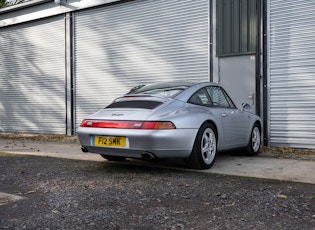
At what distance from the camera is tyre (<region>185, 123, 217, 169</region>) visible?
5379 mm

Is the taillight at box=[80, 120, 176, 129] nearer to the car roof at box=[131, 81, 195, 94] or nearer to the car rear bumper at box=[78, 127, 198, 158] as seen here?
the car rear bumper at box=[78, 127, 198, 158]

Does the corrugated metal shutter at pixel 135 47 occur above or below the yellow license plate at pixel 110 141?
above

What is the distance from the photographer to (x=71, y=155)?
753 cm

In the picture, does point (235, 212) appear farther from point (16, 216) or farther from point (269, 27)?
point (269, 27)

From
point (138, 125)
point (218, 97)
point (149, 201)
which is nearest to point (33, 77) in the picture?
point (218, 97)

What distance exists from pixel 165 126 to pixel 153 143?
29cm

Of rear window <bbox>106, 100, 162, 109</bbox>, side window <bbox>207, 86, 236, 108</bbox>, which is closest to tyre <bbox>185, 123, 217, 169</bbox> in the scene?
side window <bbox>207, 86, 236, 108</bbox>

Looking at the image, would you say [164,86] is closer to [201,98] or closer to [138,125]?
[201,98]

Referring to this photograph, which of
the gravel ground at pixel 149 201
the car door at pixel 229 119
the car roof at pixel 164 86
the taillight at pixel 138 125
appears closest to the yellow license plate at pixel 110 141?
the taillight at pixel 138 125

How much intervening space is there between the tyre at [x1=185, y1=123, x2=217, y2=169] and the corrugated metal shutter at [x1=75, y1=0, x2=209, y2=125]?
188 inches

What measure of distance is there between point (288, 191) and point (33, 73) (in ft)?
39.6

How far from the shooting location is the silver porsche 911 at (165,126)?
504 centimetres

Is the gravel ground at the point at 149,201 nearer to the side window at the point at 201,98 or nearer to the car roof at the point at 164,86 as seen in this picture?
the side window at the point at 201,98

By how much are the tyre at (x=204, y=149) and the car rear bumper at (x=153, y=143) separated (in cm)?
11
